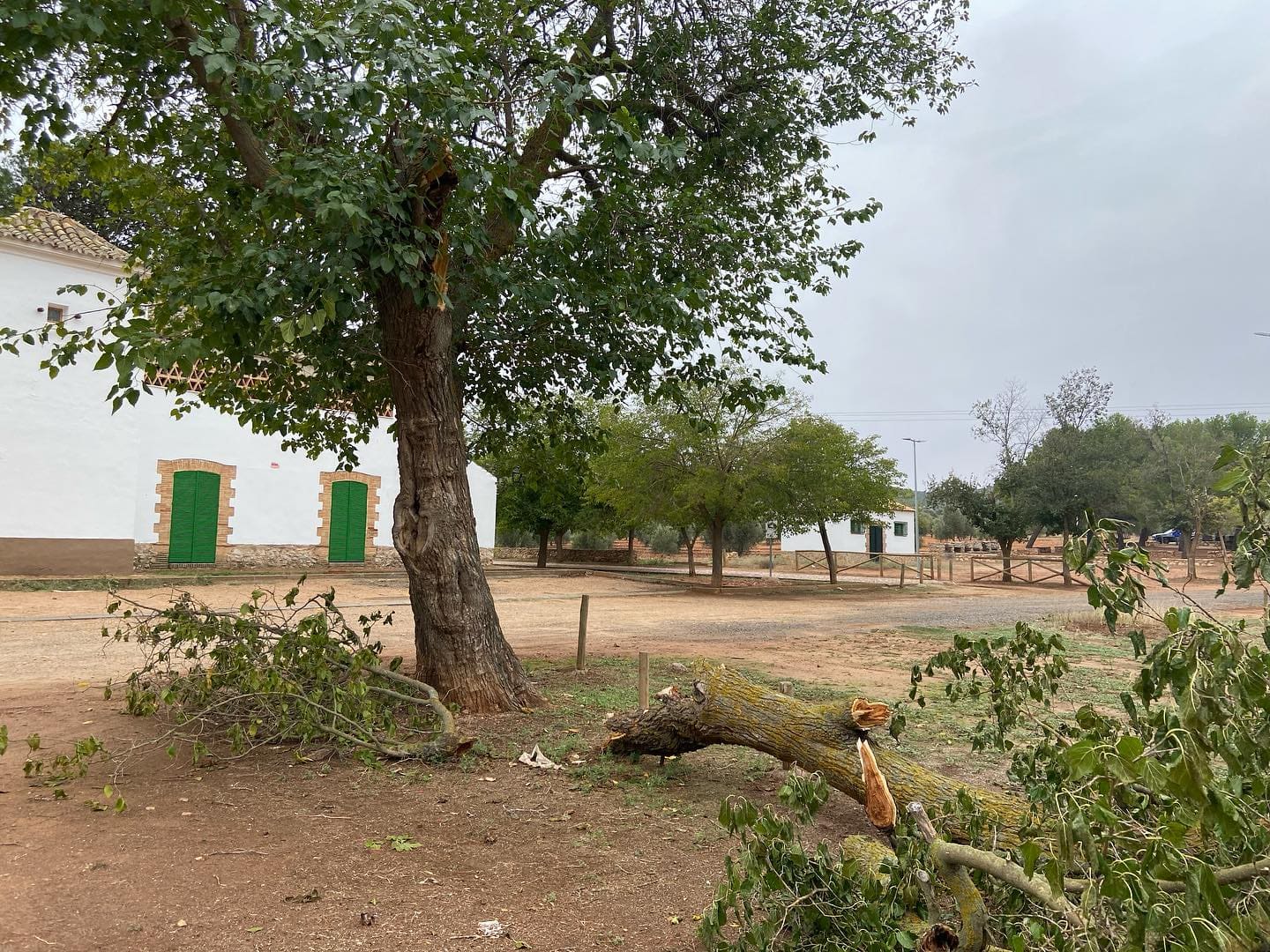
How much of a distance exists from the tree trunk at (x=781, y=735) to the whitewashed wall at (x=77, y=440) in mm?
12909

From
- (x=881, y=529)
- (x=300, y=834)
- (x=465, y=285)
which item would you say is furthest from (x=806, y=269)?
(x=881, y=529)

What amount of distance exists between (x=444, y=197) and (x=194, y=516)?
1994cm

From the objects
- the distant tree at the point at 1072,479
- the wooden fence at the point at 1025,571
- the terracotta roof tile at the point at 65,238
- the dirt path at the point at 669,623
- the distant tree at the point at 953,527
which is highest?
the terracotta roof tile at the point at 65,238

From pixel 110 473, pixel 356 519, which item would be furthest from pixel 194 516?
pixel 356 519

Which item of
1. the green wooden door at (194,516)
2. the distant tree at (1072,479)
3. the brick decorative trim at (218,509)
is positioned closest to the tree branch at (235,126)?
the brick decorative trim at (218,509)

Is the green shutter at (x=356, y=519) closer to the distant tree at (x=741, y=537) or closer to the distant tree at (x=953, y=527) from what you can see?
the distant tree at (x=741, y=537)

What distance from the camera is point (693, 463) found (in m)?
22.7

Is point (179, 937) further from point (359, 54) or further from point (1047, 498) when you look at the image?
point (1047, 498)

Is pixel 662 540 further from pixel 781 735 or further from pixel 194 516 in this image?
pixel 781 735

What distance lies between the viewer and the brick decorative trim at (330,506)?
25.3m

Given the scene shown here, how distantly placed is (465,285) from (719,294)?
239 cm

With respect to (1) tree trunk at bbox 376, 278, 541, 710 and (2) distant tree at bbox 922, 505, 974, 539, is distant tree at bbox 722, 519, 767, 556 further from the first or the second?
(1) tree trunk at bbox 376, 278, 541, 710

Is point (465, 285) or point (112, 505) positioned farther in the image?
point (112, 505)

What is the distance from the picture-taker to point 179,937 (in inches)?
123
